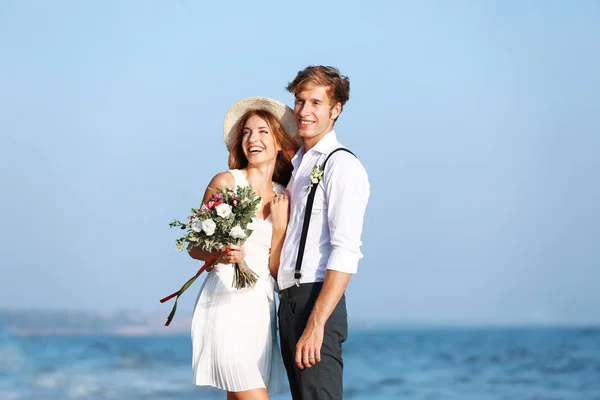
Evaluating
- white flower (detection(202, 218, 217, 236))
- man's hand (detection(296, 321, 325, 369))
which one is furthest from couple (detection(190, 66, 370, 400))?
white flower (detection(202, 218, 217, 236))

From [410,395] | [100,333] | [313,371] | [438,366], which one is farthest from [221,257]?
[100,333]

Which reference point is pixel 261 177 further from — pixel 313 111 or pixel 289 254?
pixel 289 254

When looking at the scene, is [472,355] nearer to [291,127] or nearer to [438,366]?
[438,366]

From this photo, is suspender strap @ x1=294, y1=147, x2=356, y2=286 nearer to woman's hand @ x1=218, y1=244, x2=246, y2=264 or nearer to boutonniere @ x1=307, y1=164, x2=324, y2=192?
boutonniere @ x1=307, y1=164, x2=324, y2=192

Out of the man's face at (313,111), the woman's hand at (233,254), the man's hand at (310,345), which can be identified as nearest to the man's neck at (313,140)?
the man's face at (313,111)

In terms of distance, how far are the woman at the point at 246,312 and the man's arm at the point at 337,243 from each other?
0.58 meters

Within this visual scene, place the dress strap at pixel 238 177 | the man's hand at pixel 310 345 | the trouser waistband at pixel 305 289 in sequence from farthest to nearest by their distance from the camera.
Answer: the dress strap at pixel 238 177 < the trouser waistband at pixel 305 289 < the man's hand at pixel 310 345

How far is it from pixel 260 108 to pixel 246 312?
1.38m

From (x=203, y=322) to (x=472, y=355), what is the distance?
63.4 ft

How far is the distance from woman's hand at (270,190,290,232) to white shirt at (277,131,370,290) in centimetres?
20

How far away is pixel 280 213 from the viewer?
5246 mm

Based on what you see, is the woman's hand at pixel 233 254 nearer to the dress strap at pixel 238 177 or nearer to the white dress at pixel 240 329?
the white dress at pixel 240 329

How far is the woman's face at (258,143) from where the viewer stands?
5.69m

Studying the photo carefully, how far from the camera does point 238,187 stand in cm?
518
